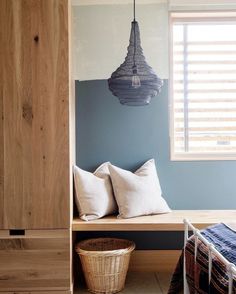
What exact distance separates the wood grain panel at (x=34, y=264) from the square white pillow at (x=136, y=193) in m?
0.59

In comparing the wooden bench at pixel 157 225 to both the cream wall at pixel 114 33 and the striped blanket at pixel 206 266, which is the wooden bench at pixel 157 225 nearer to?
the striped blanket at pixel 206 266

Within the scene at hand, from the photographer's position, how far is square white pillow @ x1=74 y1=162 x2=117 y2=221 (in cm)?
270

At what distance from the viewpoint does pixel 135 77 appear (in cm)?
257

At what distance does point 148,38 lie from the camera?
3.08m

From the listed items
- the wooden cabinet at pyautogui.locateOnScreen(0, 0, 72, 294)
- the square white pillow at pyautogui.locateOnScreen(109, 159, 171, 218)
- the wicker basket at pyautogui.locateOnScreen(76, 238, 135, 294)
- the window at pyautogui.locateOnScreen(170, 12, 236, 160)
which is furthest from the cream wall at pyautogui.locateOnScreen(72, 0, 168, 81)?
the wicker basket at pyautogui.locateOnScreen(76, 238, 135, 294)

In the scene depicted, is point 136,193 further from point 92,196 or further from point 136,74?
point 136,74

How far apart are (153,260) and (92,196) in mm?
864

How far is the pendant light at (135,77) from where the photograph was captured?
258 centimetres

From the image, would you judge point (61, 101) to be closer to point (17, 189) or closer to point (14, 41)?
point (14, 41)

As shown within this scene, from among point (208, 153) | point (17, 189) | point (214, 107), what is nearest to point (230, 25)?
point (214, 107)

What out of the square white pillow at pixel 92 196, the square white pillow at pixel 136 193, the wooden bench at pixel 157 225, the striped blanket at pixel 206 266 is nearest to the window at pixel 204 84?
the square white pillow at pixel 136 193

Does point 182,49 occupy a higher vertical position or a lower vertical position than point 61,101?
higher

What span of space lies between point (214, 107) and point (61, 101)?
150cm

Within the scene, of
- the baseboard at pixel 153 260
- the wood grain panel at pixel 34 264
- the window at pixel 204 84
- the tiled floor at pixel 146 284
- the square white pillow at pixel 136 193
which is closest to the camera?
the wood grain panel at pixel 34 264
